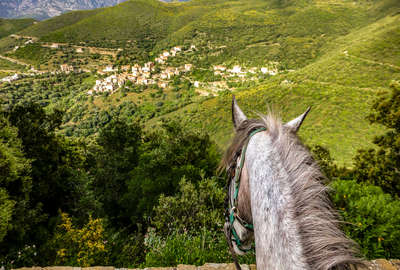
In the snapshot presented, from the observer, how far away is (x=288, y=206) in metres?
0.75

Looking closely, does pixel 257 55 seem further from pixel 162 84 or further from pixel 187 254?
pixel 187 254

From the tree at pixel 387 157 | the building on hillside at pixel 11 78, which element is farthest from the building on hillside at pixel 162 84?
the tree at pixel 387 157

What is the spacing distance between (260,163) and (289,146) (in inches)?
6.5

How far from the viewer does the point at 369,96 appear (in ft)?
88.0

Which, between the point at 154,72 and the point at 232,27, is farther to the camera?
the point at 232,27

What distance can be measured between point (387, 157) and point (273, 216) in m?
11.2

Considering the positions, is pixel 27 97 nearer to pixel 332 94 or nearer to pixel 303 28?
pixel 332 94

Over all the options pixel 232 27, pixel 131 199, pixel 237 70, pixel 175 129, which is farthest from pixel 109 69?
pixel 131 199

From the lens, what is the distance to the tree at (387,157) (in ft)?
25.6

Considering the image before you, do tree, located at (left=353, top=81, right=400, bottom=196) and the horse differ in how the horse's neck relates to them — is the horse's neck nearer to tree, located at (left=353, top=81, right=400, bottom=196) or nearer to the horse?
the horse

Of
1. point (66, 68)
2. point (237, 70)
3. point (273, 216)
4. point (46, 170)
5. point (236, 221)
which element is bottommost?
point (237, 70)

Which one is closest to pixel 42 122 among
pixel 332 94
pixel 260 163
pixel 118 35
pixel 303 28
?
pixel 260 163

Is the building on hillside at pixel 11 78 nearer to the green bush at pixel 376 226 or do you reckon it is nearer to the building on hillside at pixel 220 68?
the building on hillside at pixel 220 68

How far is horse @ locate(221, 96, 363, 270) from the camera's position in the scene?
0.62m
